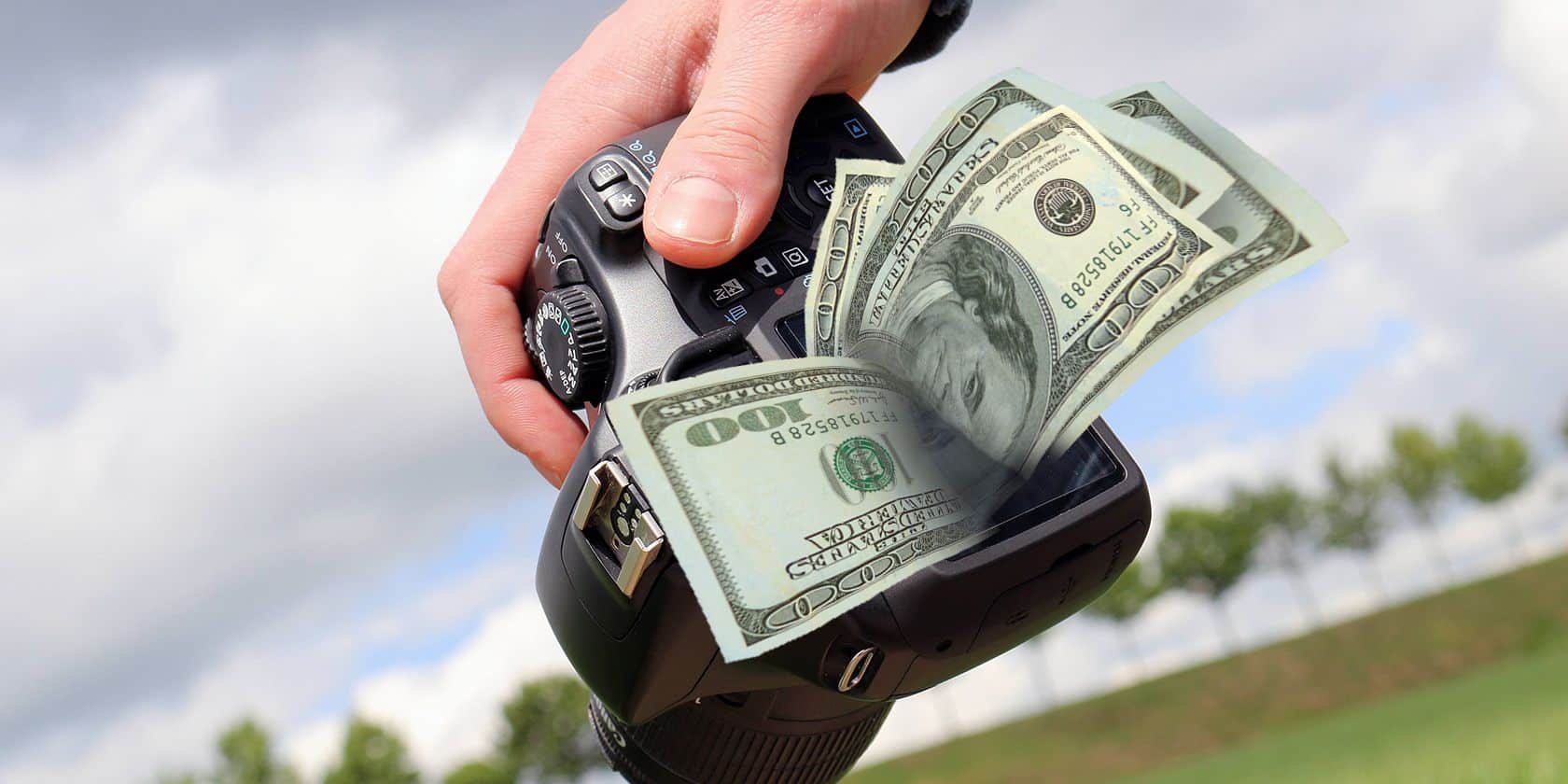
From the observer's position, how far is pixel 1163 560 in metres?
30.1

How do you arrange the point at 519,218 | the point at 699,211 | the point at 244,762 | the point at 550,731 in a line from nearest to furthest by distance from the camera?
the point at 699,211 → the point at 519,218 → the point at 244,762 → the point at 550,731

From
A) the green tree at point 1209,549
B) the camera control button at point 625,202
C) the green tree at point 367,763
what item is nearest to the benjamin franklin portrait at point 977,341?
the camera control button at point 625,202

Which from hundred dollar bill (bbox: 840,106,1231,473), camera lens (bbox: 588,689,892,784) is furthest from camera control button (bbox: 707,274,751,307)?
camera lens (bbox: 588,689,892,784)

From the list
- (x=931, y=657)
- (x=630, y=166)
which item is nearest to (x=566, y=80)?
(x=630, y=166)

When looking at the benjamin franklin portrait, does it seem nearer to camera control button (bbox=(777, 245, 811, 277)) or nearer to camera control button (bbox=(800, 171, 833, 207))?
camera control button (bbox=(777, 245, 811, 277))

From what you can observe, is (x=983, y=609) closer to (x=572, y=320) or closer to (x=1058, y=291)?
(x=1058, y=291)

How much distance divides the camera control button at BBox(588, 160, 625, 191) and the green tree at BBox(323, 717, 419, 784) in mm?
21609

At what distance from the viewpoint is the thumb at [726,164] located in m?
1.53

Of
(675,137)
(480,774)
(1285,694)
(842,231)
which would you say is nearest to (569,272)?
(675,137)

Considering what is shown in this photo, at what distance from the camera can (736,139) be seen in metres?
1.58

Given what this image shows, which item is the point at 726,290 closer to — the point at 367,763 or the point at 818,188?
the point at 818,188

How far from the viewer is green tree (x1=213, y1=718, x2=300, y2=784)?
62.6 ft

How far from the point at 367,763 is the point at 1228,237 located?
73.5 ft

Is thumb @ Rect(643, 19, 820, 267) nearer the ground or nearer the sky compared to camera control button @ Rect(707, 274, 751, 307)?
nearer the sky
